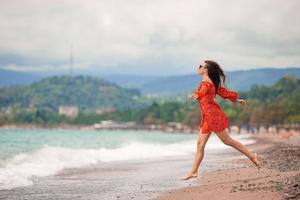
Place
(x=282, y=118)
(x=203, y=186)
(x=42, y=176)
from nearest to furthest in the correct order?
(x=203, y=186)
(x=42, y=176)
(x=282, y=118)

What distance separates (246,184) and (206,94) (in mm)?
2244

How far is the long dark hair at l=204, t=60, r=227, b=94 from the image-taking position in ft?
36.2

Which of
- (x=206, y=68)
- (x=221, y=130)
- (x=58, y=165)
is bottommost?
(x=58, y=165)

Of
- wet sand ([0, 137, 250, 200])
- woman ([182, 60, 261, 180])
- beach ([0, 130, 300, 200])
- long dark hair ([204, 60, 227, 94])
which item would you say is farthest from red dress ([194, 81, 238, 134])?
wet sand ([0, 137, 250, 200])

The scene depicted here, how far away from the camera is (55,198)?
1195cm

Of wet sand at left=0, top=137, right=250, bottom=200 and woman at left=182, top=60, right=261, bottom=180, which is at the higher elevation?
woman at left=182, top=60, right=261, bottom=180

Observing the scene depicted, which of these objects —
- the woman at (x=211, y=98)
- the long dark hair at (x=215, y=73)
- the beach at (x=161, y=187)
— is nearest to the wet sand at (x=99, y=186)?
the beach at (x=161, y=187)

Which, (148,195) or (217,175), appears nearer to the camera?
(148,195)

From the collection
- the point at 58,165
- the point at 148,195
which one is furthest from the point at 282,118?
the point at 148,195

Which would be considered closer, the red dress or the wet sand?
the red dress

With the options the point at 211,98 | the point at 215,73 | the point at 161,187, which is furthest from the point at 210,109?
the point at 161,187

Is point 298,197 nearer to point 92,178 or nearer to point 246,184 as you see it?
point 246,184

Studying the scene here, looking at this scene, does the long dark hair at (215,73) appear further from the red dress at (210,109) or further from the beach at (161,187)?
the beach at (161,187)

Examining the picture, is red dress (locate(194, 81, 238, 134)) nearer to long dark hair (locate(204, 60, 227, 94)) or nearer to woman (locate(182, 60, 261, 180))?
woman (locate(182, 60, 261, 180))
